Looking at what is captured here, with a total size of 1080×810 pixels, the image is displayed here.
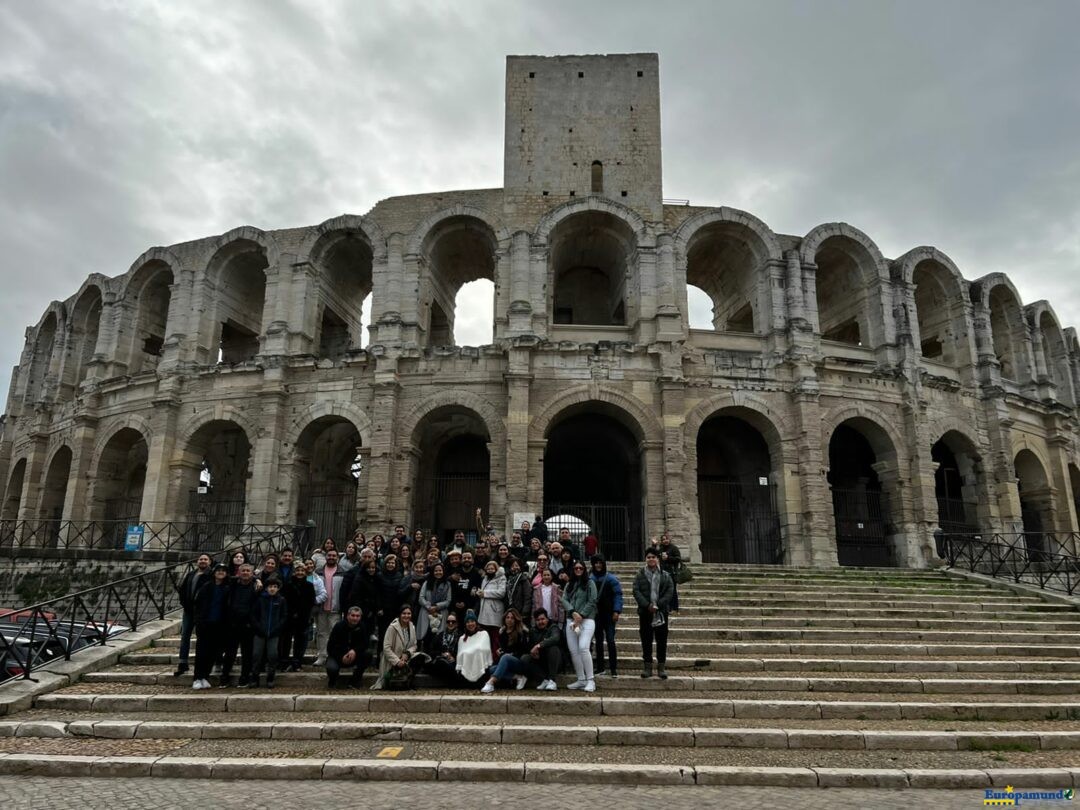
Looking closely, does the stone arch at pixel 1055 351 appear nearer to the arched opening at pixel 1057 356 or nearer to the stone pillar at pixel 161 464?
the arched opening at pixel 1057 356

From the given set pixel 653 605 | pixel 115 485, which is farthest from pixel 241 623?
pixel 115 485

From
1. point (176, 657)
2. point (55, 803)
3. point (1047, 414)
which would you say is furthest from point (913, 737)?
point (1047, 414)

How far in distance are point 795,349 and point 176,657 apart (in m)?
16.4

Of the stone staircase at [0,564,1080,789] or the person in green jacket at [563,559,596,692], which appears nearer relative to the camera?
the stone staircase at [0,564,1080,789]

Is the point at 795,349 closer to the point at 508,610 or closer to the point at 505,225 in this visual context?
the point at 505,225

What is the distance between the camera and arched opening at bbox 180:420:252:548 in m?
20.3

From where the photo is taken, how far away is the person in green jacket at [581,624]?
7.95 meters

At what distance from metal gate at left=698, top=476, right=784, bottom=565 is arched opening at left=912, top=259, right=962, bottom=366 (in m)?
7.47

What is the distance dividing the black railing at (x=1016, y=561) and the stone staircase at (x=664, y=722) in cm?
459

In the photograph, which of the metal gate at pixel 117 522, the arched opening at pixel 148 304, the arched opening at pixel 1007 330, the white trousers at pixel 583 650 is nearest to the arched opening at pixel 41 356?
the arched opening at pixel 148 304

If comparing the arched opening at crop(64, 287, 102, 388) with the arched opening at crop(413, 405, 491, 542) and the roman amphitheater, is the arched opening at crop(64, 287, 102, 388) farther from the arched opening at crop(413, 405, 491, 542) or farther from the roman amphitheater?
the arched opening at crop(413, 405, 491, 542)

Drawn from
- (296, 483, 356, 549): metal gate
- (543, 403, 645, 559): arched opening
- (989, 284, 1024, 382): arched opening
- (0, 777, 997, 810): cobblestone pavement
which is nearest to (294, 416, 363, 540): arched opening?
(296, 483, 356, 549): metal gate

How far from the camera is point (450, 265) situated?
23125mm

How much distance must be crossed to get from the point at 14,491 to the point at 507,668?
89.4ft
